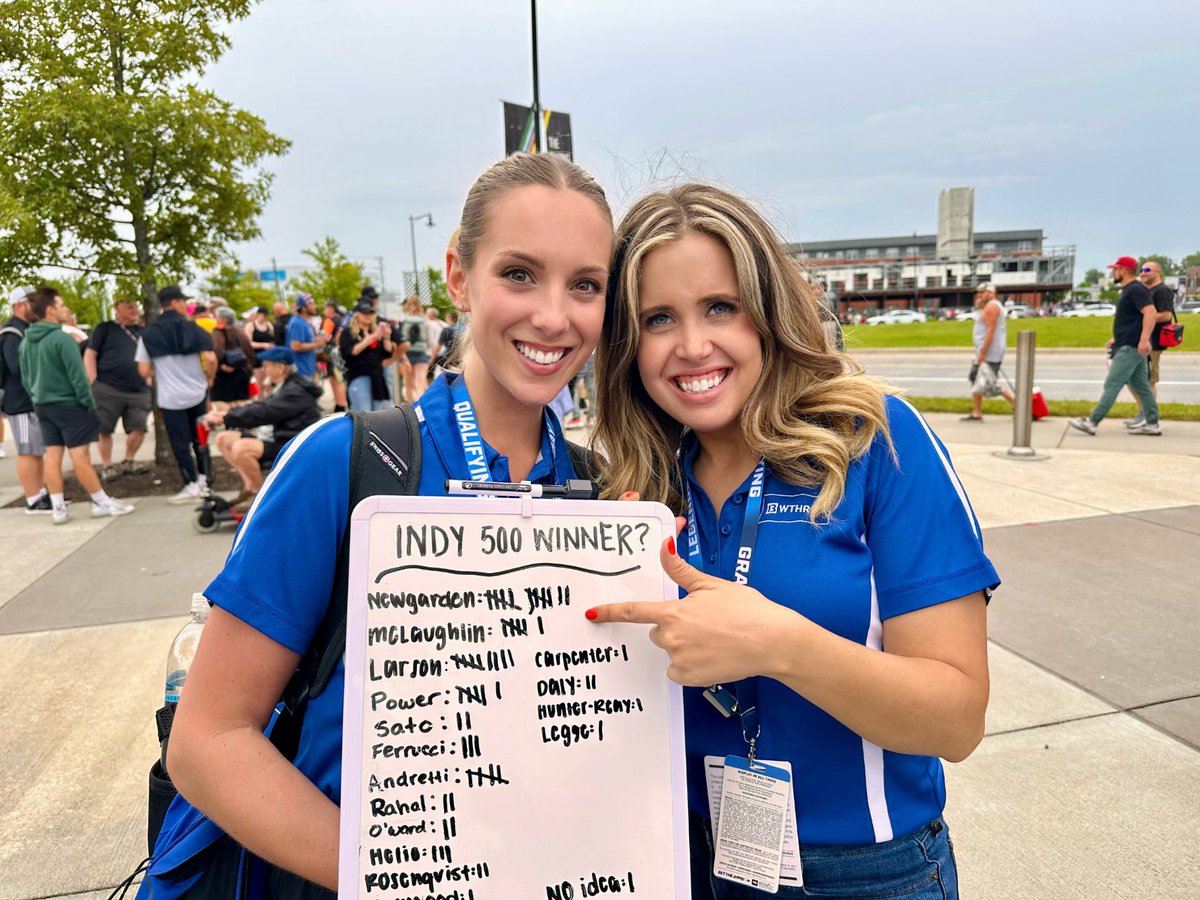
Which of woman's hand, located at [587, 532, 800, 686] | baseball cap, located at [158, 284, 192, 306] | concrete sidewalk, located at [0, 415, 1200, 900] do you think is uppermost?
baseball cap, located at [158, 284, 192, 306]

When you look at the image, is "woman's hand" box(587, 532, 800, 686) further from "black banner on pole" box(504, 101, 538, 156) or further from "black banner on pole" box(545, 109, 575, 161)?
"black banner on pole" box(545, 109, 575, 161)

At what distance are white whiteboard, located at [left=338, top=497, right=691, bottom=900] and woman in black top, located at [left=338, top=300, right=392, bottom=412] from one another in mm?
8970

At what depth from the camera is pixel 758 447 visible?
1566mm

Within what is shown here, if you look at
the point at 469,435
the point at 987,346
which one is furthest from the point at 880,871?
the point at 987,346

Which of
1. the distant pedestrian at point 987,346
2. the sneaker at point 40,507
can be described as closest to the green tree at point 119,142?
the sneaker at point 40,507

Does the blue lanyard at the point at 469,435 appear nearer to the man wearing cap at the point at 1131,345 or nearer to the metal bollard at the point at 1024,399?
the metal bollard at the point at 1024,399

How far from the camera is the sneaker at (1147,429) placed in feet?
31.7

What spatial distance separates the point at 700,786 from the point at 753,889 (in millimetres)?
200

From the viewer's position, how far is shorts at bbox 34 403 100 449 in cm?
696

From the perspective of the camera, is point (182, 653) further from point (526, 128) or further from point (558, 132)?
point (558, 132)

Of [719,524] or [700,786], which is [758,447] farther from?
[700,786]

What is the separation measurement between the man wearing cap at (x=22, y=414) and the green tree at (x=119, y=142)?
2.42ft

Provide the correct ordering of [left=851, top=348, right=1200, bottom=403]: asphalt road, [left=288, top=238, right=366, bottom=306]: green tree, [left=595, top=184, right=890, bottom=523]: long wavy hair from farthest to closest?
1. [left=288, top=238, right=366, bottom=306]: green tree
2. [left=851, top=348, right=1200, bottom=403]: asphalt road
3. [left=595, top=184, right=890, bottom=523]: long wavy hair

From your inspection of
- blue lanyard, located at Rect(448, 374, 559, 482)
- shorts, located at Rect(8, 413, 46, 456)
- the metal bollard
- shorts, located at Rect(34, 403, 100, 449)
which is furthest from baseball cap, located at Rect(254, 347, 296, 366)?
the metal bollard
